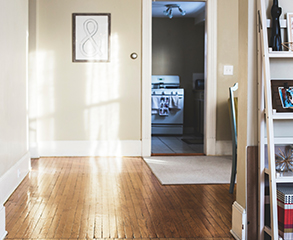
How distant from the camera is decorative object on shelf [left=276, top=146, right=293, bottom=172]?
7.08 ft

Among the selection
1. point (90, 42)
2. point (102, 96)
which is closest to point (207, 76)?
point (102, 96)

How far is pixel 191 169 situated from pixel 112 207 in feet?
5.43

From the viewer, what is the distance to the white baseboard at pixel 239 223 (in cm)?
225

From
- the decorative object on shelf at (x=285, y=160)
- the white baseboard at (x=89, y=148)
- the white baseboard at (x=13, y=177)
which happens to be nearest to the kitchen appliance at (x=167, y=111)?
the white baseboard at (x=89, y=148)

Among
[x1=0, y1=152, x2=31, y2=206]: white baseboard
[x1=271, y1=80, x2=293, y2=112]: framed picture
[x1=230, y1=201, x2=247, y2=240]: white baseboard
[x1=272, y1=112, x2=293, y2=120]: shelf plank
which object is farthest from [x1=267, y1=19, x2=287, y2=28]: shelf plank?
[x1=0, y1=152, x2=31, y2=206]: white baseboard

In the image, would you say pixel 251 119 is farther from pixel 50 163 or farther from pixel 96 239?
pixel 50 163

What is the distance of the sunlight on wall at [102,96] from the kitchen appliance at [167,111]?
2.54 m

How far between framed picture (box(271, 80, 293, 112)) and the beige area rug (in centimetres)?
180

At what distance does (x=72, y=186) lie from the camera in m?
3.62

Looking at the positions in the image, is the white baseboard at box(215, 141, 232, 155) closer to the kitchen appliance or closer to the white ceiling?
the kitchen appliance

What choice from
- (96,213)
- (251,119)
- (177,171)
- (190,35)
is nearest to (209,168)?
(177,171)

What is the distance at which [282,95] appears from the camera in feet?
7.00

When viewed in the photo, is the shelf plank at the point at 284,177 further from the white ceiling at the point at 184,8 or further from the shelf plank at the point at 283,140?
the white ceiling at the point at 184,8

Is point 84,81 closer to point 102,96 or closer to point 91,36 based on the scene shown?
point 102,96
